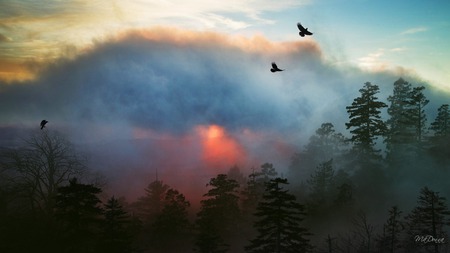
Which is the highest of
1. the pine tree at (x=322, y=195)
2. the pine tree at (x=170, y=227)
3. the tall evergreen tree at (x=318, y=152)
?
the tall evergreen tree at (x=318, y=152)

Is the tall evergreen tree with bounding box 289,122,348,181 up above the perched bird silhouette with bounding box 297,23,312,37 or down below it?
above

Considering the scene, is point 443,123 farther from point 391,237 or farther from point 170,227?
point 170,227

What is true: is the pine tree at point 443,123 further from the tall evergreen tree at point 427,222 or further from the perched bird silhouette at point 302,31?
the perched bird silhouette at point 302,31

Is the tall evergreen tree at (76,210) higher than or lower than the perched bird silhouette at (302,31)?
lower

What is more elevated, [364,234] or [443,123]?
[443,123]

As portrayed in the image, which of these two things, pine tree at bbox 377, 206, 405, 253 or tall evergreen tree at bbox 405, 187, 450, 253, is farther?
pine tree at bbox 377, 206, 405, 253

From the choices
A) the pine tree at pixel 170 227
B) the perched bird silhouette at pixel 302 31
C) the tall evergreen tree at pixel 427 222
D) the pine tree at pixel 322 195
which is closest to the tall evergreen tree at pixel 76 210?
the perched bird silhouette at pixel 302 31

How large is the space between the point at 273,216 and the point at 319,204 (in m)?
35.5

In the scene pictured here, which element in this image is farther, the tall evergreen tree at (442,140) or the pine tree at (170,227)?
the tall evergreen tree at (442,140)

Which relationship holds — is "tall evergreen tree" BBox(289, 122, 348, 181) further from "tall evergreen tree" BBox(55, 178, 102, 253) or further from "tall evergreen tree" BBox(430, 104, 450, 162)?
"tall evergreen tree" BBox(55, 178, 102, 253)

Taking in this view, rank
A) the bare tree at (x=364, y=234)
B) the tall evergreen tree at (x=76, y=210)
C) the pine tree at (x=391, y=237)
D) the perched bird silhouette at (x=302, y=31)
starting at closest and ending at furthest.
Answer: the perched bird silhouette at (x=302, y=31) → the tall evergreen tree at (x=76, y=210) → the pine tree at (x=391, y=237) → the bare tree at (x=364, y=234)

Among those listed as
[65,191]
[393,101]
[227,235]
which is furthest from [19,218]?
[393,101]

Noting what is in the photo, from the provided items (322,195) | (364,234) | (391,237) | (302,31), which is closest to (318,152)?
(322,195)

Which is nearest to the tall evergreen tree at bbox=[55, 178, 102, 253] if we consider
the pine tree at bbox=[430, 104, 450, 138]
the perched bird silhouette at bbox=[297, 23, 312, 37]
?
the perched bird silhouette at bbox=[297, 23, 312, 37]
